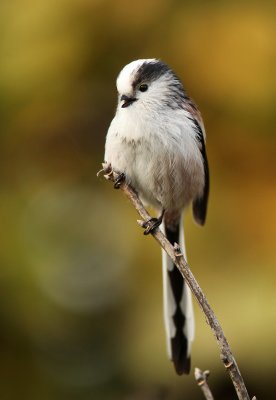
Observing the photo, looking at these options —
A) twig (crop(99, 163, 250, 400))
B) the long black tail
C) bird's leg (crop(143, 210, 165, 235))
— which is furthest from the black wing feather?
twig (crop(99, 163, 250, 400))

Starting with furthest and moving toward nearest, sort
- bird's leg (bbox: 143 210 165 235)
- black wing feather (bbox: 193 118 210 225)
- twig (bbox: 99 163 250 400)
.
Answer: black wing feather (bbox: 193 118 210 225)
bird's leg (bbox: 143 210 165 235)
twig (bbox: 99 163 250 400)

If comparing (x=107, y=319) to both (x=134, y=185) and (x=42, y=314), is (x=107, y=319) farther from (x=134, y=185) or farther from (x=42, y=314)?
(x=134, y=185)

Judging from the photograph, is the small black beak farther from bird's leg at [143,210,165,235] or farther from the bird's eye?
bird's leg at [143,210,165,235]

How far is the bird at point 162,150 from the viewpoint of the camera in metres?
3.11

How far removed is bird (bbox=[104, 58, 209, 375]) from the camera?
3107 millimetres

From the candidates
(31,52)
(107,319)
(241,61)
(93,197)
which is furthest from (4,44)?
(107,319)

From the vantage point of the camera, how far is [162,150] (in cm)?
317

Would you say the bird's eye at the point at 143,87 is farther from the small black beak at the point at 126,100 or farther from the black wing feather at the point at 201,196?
the black wing feather at the point at 201,196

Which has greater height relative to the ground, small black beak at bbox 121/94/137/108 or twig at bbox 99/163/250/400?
small black beak at bbox 121/94/137/108

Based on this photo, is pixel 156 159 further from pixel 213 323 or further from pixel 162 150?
pixel 213 323

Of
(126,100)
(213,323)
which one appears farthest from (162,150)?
(213,323)

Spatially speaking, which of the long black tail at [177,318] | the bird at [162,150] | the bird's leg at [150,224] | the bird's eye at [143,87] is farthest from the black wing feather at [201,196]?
the bird's leg at [150,224]

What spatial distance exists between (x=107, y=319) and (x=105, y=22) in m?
1.92

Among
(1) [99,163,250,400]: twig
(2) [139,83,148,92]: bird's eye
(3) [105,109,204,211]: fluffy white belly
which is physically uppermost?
(2) [139,83,148,92]: bird's eye
